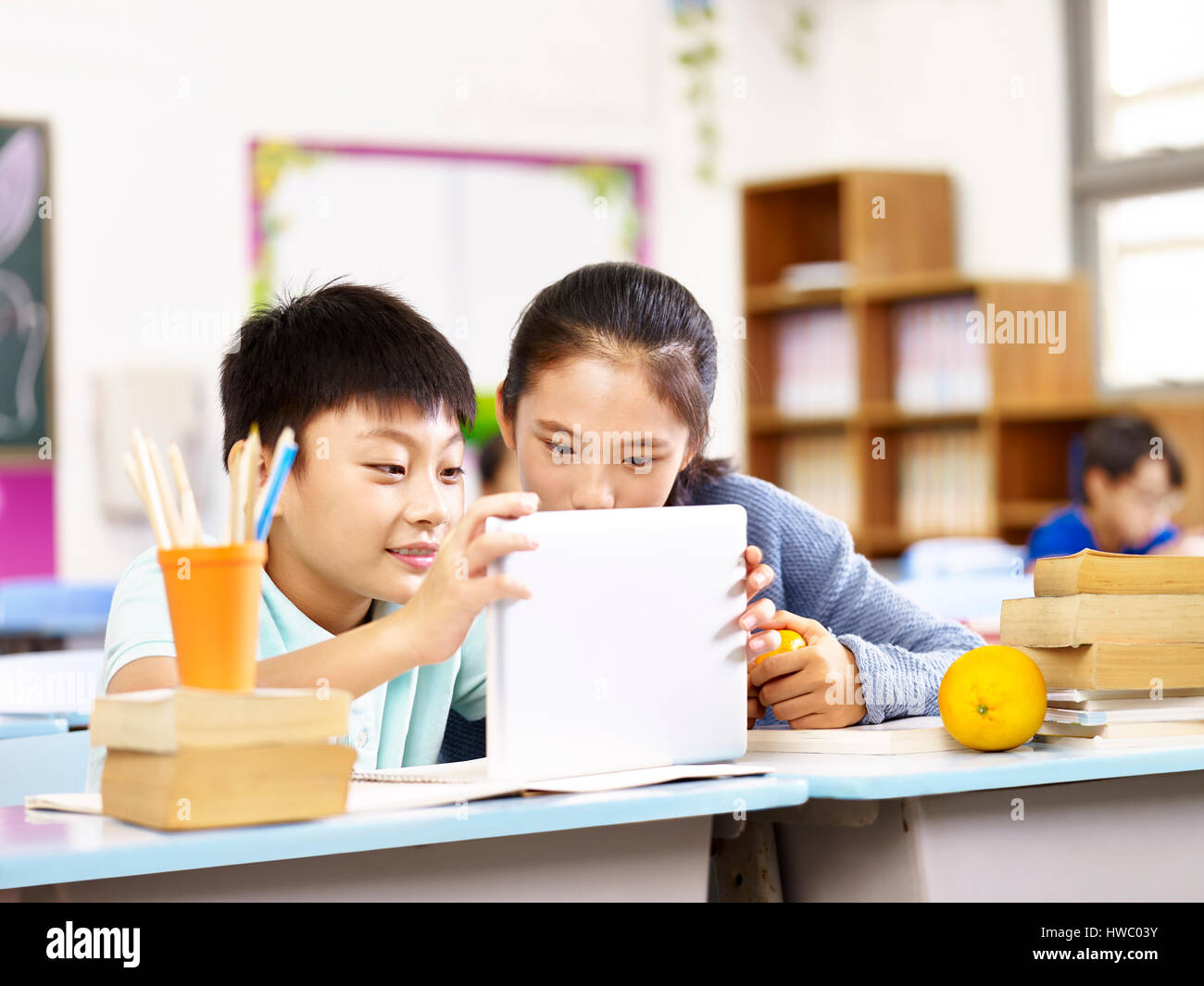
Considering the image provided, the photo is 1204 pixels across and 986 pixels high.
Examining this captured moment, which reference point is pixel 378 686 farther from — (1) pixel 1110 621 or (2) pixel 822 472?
(2) pixel 822 472

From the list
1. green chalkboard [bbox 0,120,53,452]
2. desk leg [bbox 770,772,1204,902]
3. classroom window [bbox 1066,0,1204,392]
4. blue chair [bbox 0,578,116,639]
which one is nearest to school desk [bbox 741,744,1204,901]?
desk leg [bbox 770,772,1204,902]

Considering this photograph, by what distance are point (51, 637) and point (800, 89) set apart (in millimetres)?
3699

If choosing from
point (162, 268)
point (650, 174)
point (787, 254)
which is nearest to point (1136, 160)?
point (787, 254)

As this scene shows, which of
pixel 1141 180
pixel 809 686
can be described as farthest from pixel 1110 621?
pixel 1141 180

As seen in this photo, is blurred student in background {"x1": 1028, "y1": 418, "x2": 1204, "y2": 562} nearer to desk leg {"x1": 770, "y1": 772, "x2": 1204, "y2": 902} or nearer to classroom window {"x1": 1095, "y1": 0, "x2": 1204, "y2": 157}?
classroom window {"x1": 1095, "y1": 0, "x2": 1204, "y2": 157}

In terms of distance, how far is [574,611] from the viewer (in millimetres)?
1135

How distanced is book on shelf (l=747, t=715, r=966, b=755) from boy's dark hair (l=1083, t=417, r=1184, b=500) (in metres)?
3.05

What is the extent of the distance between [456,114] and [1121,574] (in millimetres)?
4484

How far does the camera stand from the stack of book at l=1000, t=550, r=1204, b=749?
1.32 meters

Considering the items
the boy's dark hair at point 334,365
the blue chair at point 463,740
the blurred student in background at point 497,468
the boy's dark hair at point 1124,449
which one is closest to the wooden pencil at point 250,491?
the boy's dark hair at point 334,365

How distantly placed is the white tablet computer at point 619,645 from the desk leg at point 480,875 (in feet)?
0.19

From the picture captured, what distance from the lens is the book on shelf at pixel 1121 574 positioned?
1324mm

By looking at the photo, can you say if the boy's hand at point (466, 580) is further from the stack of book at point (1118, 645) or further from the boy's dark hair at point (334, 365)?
the stack of book at point (1118, 645)
